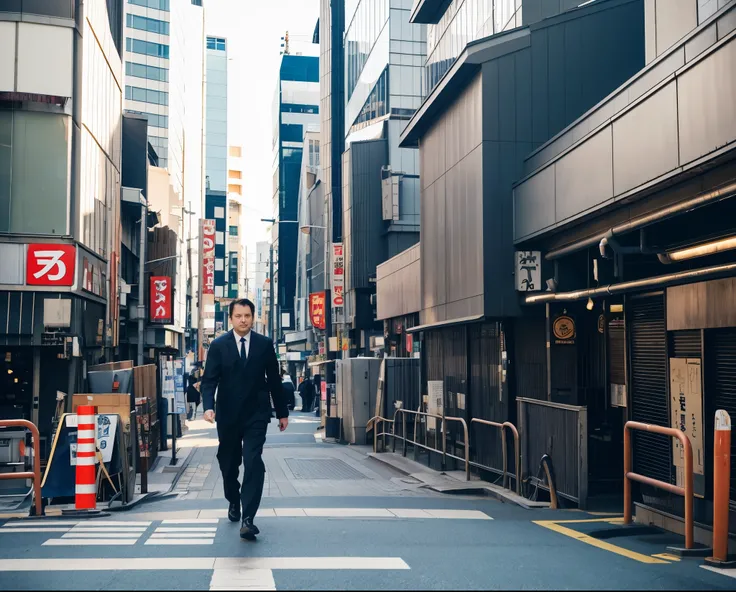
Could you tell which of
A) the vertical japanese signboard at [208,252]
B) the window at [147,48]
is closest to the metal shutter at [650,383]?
the vertical japanese signboard at [208,252]

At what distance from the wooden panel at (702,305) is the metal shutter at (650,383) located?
57 cm

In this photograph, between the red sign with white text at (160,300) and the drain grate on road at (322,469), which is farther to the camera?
the red sign with white text at (160,300)

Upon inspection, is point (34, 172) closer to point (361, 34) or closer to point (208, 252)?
point (361, 34)

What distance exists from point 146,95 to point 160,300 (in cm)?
4827

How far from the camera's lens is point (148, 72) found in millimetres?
80250

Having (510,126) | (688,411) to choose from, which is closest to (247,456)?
(688,411)

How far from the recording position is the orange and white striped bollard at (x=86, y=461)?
10961mm

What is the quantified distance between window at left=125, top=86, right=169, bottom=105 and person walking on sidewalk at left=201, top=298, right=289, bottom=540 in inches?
2910

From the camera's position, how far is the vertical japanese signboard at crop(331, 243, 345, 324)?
46.3 meters

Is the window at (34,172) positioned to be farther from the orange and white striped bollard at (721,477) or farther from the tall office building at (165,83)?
the tall office building at (165,83)

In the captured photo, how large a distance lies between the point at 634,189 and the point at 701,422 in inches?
103

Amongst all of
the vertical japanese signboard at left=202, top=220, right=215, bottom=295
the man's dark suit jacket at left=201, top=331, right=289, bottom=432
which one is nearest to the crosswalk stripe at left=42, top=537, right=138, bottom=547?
the man's dark suit jacket at left=201, top=331, right=289, bottom=432

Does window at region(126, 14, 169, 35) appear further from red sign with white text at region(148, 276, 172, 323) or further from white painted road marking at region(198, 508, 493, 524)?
white painted road marking at region(198, 508, 493, 524)

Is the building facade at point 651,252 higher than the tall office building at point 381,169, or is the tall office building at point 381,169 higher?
the tall office building at point 381,169
